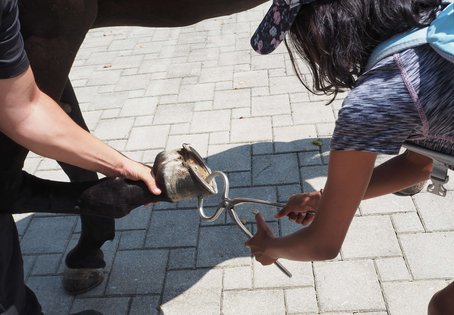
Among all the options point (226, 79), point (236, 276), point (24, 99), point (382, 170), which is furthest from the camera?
point (226, 79)

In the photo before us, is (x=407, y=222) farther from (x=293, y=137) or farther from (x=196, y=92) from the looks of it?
(x=196, y=92)

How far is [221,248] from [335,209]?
1.19 meters

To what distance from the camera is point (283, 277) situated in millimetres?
2076

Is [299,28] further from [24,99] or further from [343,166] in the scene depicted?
[24,99]

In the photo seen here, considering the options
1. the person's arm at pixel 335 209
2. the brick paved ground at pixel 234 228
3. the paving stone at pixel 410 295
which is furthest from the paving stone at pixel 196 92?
the person's arm at pixel 335 209

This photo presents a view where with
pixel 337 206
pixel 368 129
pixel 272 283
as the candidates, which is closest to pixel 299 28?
pixel 368 129

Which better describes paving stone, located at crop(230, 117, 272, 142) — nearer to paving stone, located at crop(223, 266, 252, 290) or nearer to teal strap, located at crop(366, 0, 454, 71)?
paving stone, located at crop(223, 266, 252, 290)

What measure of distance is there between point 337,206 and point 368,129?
0.19m

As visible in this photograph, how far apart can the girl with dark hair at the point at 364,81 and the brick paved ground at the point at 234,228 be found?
891mm

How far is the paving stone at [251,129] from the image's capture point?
119 inches

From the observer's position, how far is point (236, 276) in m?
2.11

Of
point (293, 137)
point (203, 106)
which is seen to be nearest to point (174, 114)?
point (203, 106)

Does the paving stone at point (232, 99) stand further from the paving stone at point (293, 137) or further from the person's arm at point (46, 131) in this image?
the person's arm at point (46, 131)

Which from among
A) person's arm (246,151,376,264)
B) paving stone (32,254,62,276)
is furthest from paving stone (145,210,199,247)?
person's arm (246,151,376,264)
